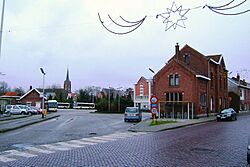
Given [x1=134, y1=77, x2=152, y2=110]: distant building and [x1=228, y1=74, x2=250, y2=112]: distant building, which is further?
[x1=134, y1=77, x2=152, y2=110]: distant building

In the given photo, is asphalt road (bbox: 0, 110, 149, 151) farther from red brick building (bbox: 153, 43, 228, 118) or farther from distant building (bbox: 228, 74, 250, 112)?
distant building (bbox: 228, 74, 250, 112)

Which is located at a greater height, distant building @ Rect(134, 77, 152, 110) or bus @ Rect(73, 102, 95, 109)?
distant building @ Rect(134, 77, 152, 110)

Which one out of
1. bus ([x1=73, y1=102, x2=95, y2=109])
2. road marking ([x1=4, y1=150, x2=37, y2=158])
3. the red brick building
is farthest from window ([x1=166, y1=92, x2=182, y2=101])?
bus ([x1=73, y1=102, x2=95, y2=109])

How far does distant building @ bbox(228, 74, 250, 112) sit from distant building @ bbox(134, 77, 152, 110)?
19.6m

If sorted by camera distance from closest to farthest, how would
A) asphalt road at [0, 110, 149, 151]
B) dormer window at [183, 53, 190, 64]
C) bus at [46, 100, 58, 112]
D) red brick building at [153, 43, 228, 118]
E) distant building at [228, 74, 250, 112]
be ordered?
asphalt road at [0, 110, 149, 151] < red brick building at [153, 43, 228, 118] < dormer window at [183, 53, 190, 64] < distant building at [228, 74, 250, 112] < bus at [46, 100, 58, 112]

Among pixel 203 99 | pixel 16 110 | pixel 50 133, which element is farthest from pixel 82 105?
pixel 50 133

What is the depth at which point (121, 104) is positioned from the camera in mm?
59281

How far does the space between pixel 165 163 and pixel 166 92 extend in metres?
30.2

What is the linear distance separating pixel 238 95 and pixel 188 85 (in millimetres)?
24480

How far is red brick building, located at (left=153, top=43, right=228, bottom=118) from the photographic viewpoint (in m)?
36.5

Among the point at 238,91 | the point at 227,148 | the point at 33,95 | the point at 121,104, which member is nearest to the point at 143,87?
the point at 121,104

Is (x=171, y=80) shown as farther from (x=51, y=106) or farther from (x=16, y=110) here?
(x=51, y=106)

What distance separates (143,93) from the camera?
72.4m

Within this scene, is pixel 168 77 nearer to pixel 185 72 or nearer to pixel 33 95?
pixel 185 72
